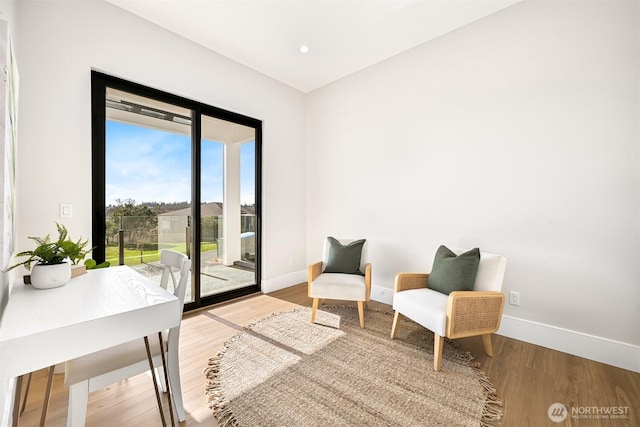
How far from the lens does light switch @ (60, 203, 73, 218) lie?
2225mm

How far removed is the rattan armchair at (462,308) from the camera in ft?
6.52

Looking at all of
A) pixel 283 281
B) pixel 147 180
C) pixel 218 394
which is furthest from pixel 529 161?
pixel 147 180

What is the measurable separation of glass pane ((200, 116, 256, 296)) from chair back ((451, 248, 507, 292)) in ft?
8.88

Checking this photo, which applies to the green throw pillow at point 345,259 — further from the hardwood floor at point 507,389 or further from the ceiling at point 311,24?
the ceiling at point 311,24

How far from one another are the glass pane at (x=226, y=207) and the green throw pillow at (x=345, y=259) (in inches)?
50.6

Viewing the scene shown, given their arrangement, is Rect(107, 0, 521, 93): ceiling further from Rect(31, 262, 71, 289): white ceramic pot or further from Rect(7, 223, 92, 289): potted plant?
Rect(31, 262, 71, 289): white ceramic pot

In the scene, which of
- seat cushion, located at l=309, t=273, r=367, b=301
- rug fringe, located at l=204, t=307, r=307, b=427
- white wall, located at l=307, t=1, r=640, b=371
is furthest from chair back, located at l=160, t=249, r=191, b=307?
white wall, located at l=307, t=1, r=640, b=371

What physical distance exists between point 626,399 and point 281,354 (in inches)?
88.5

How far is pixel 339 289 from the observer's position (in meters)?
2.69

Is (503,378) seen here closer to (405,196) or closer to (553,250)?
(553,250)

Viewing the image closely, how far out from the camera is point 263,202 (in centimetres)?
379

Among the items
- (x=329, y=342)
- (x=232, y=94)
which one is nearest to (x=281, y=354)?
(x=329, y=342)

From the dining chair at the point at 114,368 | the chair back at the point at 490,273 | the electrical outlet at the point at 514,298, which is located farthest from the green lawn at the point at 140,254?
the electrical outlet at the point at 514,298

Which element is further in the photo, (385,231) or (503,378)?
(385,231)
